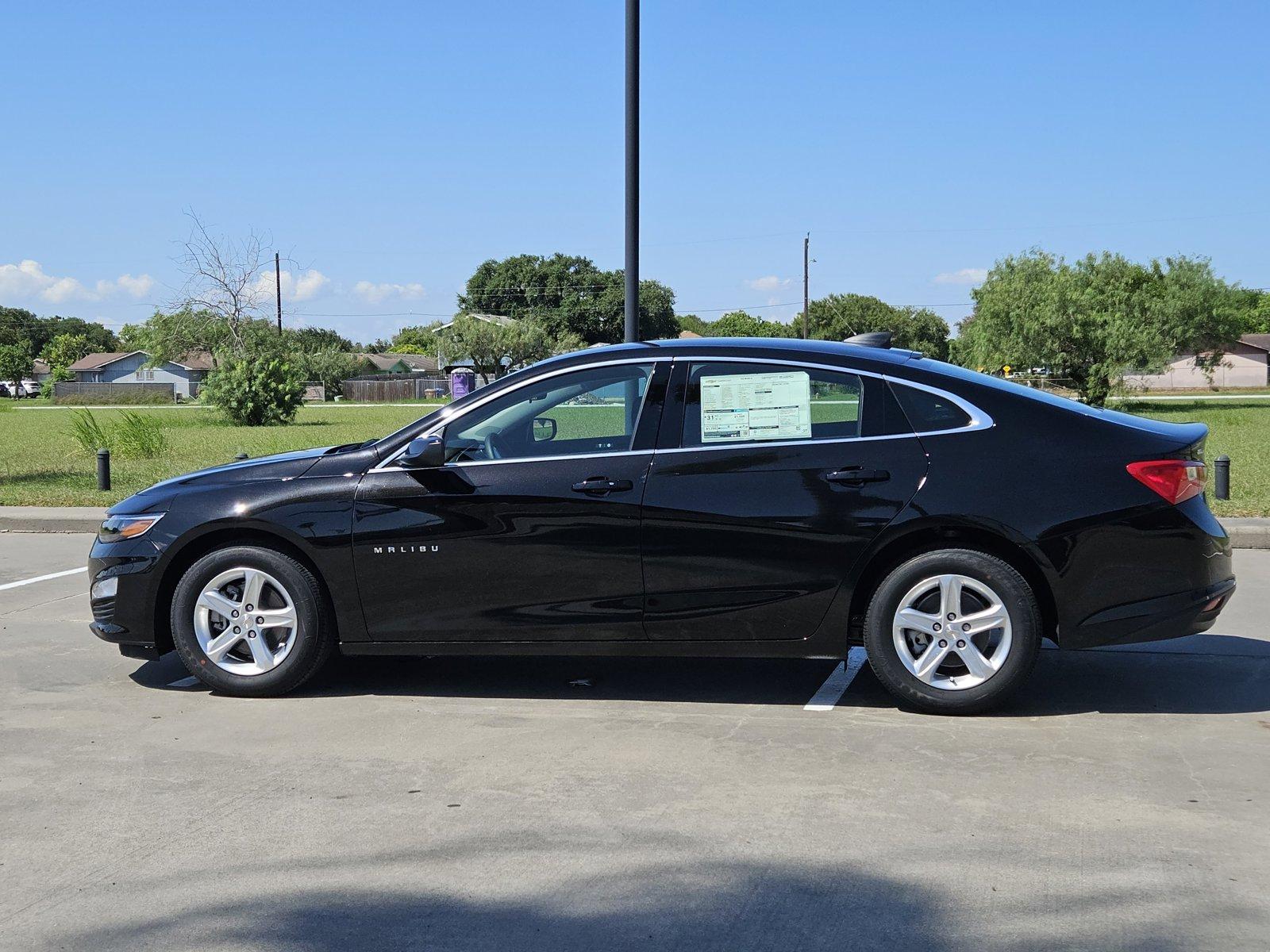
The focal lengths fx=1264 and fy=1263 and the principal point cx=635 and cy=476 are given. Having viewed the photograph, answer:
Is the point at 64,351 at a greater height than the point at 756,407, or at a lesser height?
greater

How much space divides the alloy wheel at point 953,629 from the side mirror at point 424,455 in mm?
2219

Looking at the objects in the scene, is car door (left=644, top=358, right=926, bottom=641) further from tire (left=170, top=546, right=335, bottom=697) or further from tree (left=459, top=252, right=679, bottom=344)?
tree (left=459, top=252, right=679, bottom=344)

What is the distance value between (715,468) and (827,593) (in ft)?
2.50

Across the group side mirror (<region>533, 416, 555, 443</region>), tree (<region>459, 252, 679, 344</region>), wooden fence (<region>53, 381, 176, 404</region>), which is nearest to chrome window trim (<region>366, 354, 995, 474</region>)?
side mirror (<region>533, 416, 555, 443</region>)

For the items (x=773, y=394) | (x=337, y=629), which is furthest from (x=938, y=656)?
(x=337, y=629)

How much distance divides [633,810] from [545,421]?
7.17ft

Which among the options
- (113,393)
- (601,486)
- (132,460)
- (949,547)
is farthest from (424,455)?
(113,393)

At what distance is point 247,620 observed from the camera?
6.13 m

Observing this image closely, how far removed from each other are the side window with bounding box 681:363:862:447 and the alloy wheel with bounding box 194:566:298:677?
2122mm

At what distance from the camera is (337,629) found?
20.0ft

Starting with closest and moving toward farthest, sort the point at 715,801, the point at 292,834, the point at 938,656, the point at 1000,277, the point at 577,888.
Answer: the point at 577,888 → the point at 292,834 → the point at 715,801 → the point at 938,656 → the point at 1000,277

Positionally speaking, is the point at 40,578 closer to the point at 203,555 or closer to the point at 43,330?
the point at 203,555

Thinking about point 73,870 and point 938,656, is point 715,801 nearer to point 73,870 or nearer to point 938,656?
point 938,656

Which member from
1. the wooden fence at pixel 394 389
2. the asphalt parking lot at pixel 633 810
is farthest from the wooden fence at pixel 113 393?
the asphalt parking lot at pixel 633 810
